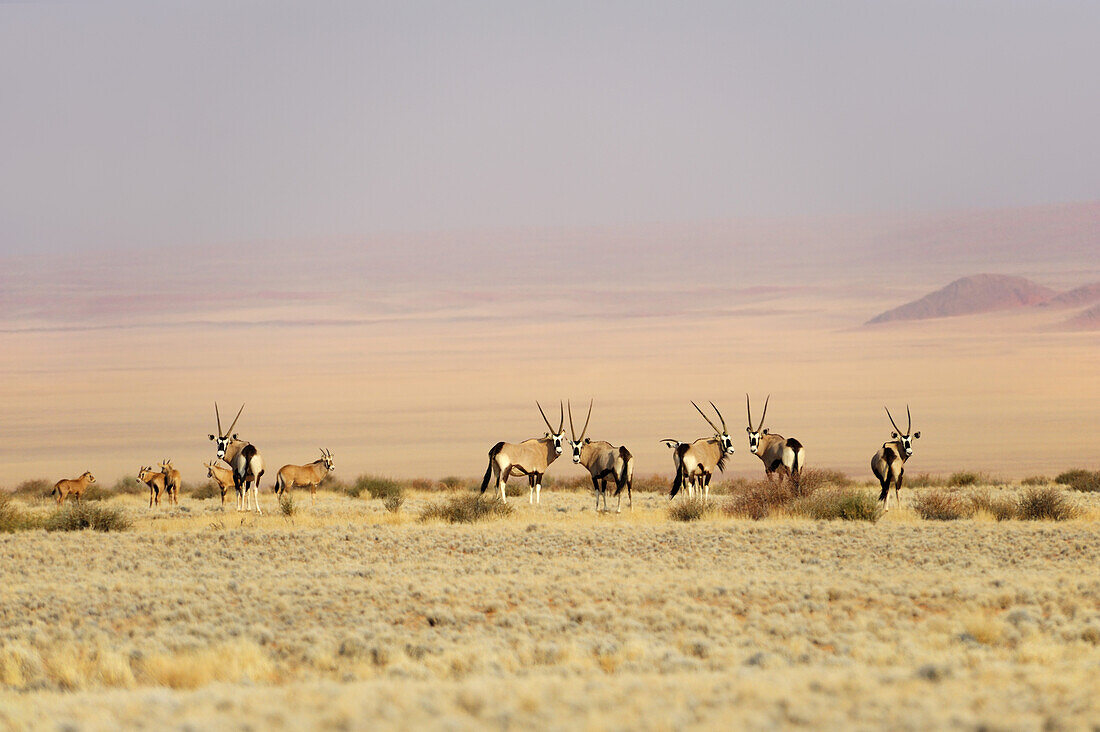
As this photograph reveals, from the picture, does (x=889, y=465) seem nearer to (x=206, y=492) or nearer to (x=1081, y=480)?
(x=1081, y=480)

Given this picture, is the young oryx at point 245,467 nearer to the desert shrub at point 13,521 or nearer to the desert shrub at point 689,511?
the desert shrub at point 13,521

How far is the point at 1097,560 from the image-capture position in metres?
18.9

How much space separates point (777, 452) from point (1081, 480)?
59.8 ft

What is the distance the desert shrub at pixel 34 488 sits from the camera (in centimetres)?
5038

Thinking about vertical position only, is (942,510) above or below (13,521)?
below

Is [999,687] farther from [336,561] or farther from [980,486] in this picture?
[980,486]

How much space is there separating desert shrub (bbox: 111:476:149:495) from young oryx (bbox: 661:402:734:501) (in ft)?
87.3

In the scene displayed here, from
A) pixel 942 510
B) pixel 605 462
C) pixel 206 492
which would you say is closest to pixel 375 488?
pixel 206 492

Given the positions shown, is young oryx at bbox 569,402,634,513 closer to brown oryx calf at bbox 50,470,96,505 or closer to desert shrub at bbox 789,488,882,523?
desert shrub at bbox 789,488,882,523

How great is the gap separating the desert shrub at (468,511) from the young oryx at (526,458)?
9.32 ft

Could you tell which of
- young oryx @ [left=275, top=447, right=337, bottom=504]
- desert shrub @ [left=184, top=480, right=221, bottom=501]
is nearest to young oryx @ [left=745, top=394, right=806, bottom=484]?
young oryx @ [left=275, top=447, right=337, bottom=504]

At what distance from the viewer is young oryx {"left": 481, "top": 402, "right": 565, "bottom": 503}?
32.1 metres

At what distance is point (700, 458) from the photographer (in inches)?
1272

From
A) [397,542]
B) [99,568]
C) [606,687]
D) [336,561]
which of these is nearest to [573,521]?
[397,542]
